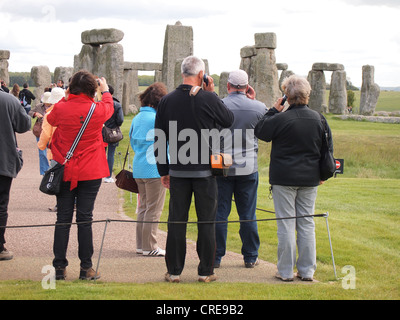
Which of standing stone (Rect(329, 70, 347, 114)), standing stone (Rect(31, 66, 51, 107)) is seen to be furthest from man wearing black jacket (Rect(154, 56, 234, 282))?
standing stone (Rect(329, 70, 347, 114))

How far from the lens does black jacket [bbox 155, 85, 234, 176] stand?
6435 mm

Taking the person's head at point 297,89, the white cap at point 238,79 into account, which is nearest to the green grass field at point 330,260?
the person's head at point 297,89

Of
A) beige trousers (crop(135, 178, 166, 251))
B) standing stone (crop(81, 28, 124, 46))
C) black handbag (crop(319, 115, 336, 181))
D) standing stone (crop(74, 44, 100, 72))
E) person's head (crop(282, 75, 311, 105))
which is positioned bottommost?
beige trousers (crop(135, 178, 166, 251))

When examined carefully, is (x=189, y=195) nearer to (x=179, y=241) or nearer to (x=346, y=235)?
(x=179, y=241)

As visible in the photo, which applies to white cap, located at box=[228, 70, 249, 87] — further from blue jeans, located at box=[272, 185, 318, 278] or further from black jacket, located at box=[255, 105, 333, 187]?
blue jeans, located at box=[272, 185, 318, 278]

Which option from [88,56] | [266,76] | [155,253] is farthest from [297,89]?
[266,76]

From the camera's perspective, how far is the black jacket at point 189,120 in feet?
21.1

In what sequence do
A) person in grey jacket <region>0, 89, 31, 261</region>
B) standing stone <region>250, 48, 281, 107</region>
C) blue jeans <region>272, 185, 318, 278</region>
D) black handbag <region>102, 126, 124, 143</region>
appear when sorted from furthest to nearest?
1. standing stone <region>250, 48, 281, 107</region>
2. black handbag <region>102, 126, 124, 143</region>
3. person in grey jacket <region>0, 89, 31, 261</region>
4. blue jeans <region>272, 185, 318, 278</region>

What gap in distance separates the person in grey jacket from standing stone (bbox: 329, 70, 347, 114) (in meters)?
34.2

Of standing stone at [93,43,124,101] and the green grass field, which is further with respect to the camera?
standing stone at [93,43,124,101]

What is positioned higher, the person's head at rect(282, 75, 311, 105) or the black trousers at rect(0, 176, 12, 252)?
the person's head at rect(282, 75, 311, 105)

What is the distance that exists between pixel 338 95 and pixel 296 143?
113 feet

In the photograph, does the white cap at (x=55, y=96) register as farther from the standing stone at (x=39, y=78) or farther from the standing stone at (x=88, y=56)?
the standing stone at (x=39, y=78)

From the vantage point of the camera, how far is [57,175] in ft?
21.4
